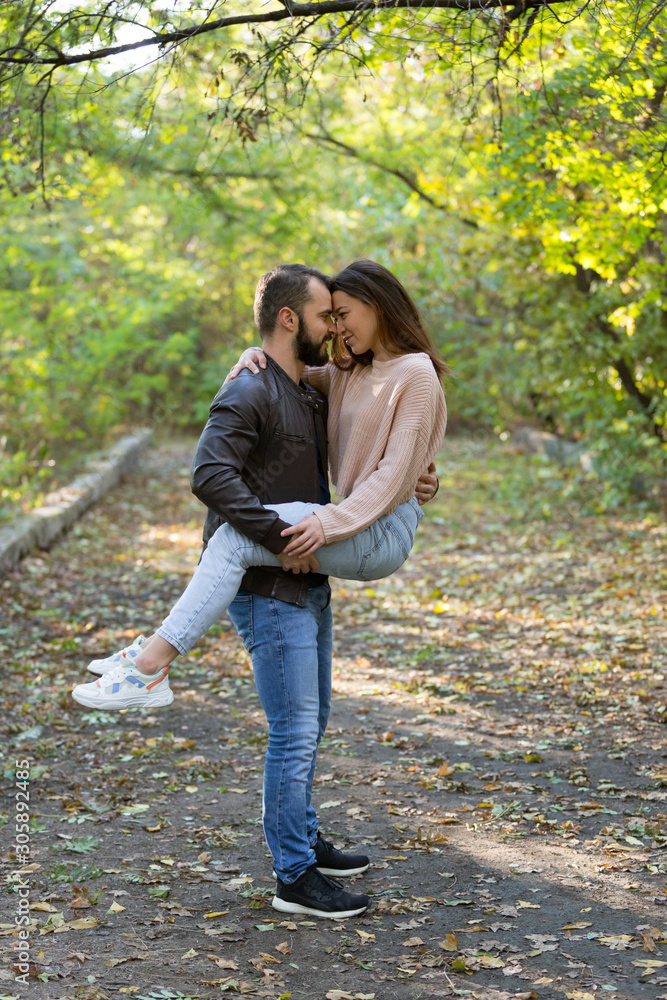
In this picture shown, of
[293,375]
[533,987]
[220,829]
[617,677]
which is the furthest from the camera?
[617,677]

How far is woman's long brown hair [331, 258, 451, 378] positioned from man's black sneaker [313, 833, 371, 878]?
5.95 feet

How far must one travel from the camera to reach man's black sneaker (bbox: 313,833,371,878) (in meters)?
3.58

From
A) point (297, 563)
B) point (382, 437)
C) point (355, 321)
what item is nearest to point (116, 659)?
point (297, 563)

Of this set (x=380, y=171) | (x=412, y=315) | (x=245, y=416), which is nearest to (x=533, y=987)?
(x=245, y=416)

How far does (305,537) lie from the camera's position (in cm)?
305

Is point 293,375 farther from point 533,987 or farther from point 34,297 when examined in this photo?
point 34,297

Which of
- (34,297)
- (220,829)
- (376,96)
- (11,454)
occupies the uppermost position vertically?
(376,96)

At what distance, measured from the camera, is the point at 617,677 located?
5703 millimetres

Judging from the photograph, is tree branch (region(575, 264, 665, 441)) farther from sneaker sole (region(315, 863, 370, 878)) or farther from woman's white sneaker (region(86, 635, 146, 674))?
woman's white sneaker (region(86, 635, 146, 674))

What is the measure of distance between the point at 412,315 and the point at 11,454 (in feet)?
29.7

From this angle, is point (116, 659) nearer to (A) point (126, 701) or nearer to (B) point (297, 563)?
(A) point (126, 701)

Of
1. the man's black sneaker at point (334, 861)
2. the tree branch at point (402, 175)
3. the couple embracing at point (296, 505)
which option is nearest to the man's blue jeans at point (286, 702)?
the couple embracing at point (296, 505)

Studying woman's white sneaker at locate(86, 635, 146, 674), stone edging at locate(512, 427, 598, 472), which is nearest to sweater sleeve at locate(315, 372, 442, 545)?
woman's white sneaker at locate(86, 635, 146, 674)

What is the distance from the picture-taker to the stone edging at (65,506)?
8484mm
